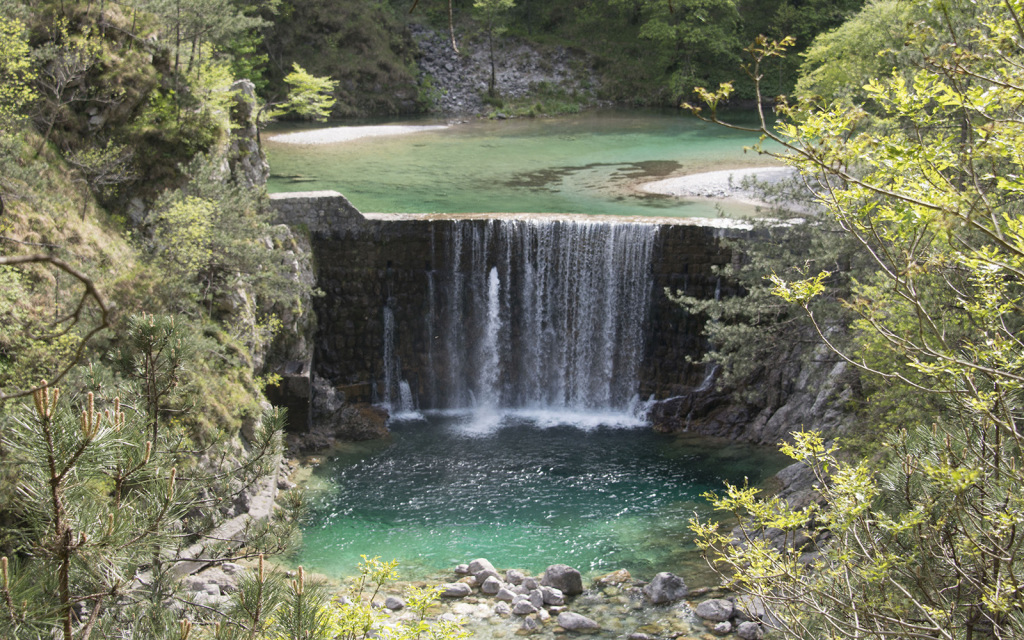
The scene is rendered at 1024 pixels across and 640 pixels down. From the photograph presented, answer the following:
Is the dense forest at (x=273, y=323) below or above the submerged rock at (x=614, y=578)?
above

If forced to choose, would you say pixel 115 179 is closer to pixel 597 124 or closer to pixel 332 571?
pixel 332 571

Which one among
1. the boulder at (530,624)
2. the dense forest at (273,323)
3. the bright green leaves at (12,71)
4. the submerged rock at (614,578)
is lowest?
the submerged rock at (614,578)

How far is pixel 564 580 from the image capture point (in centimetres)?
1157

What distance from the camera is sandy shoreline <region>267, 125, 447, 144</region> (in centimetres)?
3141

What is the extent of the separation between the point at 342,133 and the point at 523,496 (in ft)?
73.5

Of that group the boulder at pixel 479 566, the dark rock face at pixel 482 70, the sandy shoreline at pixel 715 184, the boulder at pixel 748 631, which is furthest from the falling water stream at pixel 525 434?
the dark rock face at pixel 482 70

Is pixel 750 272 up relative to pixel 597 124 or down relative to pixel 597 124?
down

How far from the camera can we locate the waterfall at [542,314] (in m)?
18.3

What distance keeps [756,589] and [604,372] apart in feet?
43.9

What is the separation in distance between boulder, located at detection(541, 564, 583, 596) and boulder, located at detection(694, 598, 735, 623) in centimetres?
165

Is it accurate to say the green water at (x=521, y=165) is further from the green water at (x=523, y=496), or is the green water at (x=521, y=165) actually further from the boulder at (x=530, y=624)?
the boulder at (x=530, y=624)

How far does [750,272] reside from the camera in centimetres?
1548

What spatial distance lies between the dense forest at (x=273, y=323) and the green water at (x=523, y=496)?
5.16ft

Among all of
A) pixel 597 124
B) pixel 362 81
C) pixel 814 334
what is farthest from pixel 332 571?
pixel 362 81
